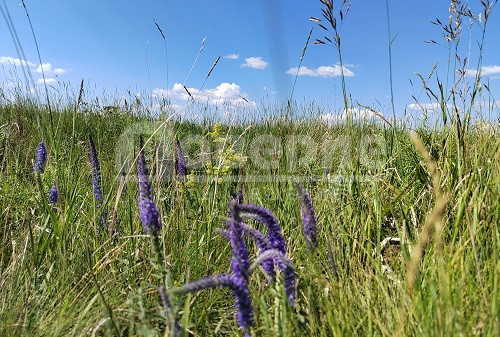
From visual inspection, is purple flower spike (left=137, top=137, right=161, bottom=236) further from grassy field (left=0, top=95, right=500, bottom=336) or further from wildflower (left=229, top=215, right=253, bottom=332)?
wildflower (left=229, top=215, right=253, bottom=332)

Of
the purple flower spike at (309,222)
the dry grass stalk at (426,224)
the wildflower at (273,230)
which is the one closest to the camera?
the dry grass stalk at (426,224)

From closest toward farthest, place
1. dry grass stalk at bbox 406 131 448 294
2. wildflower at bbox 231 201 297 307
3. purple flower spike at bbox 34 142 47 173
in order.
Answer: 1. dry grass stalk at bbox 406 131 448 294
2. wildflower at bbox 231 201 297 307
3. purple flower spike at bbox 34 142 47 173

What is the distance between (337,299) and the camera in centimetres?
106

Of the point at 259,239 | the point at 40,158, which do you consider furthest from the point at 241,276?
the point at 40,158

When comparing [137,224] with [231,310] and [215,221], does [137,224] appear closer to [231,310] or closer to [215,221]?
[215,221]

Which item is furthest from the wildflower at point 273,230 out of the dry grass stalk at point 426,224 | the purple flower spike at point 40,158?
the purple flower spike at point 40,158

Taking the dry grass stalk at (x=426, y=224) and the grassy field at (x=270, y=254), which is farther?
the grassy field at (x=270, y=254)

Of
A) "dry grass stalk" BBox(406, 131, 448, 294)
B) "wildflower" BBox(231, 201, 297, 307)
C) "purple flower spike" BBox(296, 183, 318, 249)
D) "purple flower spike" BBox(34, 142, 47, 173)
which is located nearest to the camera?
"dry grass stalk" BBox(406, 131, 448, 294)

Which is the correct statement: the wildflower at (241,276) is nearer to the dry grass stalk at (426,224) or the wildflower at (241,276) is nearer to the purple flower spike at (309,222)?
the purple flower spike at (309,222)

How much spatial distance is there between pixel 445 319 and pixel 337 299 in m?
0.25

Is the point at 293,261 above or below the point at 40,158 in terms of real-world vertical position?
below

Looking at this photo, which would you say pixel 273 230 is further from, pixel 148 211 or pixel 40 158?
pixel 40 158

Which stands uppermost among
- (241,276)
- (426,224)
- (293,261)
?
(426,224)

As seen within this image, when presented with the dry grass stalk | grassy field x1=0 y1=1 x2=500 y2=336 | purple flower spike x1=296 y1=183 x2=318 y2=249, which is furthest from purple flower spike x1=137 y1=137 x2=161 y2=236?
the dry grass stalk
